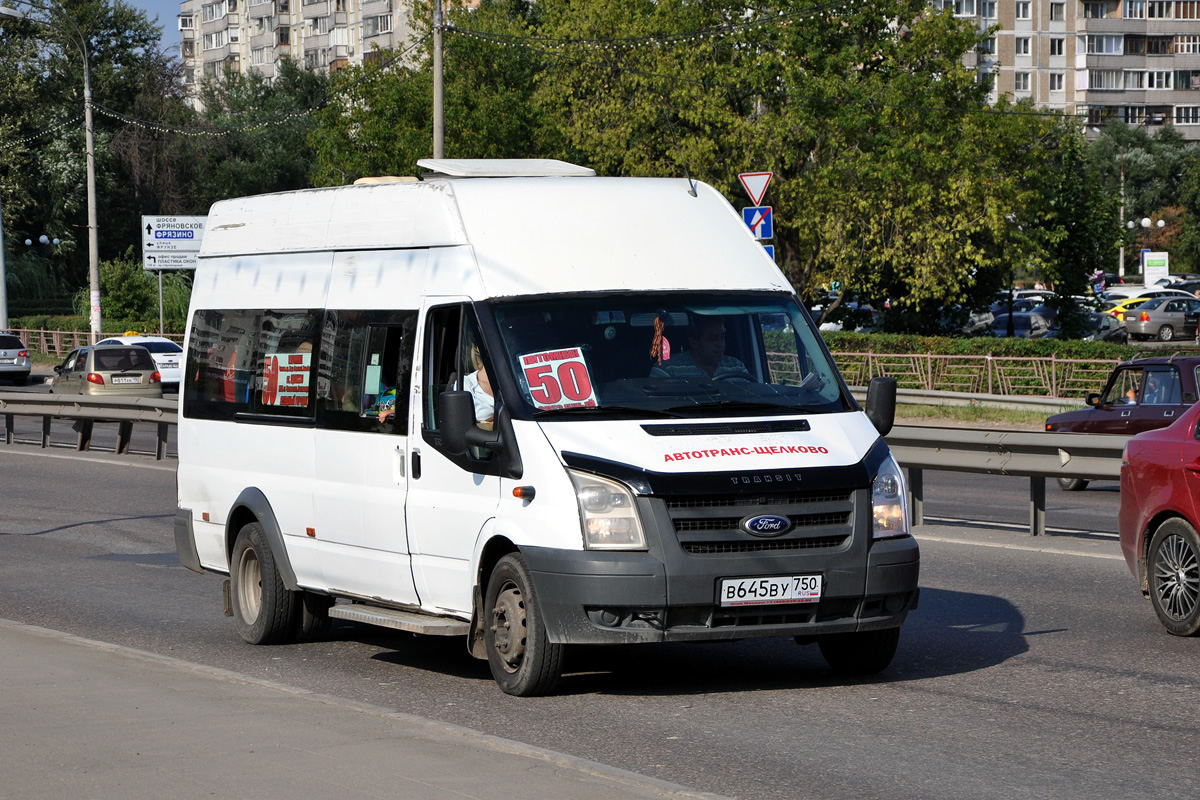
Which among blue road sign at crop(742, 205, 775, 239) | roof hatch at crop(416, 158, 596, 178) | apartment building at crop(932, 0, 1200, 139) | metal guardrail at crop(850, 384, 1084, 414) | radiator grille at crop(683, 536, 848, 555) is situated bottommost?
metal guardrail at crop(850, 384, 1084, 414)

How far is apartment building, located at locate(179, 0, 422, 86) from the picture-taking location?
108562 mm

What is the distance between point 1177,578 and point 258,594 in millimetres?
5139

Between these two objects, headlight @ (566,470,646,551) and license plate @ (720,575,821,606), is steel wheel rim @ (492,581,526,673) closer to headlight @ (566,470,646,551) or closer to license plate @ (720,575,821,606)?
headlight @ (566,470,646,551)

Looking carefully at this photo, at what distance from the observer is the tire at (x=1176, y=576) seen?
29.8 feet

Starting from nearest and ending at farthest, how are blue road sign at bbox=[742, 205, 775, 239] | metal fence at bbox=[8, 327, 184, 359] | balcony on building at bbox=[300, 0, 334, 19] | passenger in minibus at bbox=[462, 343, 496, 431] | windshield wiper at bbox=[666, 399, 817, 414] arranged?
windshield wiper at bbox=[666, 399, 817, 414] < passenger in minibus at bbox=[462, 343, 496, 431] < blue road sign at bbox=[742, 205, 775, 239] < metal fence at bbox=[8, 327, 184, 359] < balcony on building at bbox=[300, 0, 334, 19]

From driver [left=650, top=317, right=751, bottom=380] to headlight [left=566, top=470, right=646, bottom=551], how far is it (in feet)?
2.81

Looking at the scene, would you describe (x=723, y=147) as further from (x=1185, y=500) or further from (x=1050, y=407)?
(x=1185, y=500)

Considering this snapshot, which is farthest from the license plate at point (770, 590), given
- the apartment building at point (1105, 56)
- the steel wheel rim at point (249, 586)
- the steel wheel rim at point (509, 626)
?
the apartment building at point (1105, 56)

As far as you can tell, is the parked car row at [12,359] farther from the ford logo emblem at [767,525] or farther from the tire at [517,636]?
the ford logo emblem at [767,525]

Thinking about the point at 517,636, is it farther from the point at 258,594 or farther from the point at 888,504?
the point at 258,594

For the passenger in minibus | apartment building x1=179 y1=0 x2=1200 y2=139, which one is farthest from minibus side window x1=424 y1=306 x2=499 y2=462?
apartment building x1=179 y1=0 x2=1200 y2=139

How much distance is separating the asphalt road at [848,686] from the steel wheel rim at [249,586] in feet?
0.74

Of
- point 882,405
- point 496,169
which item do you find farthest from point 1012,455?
point 496,169

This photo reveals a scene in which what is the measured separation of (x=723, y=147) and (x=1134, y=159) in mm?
74141
